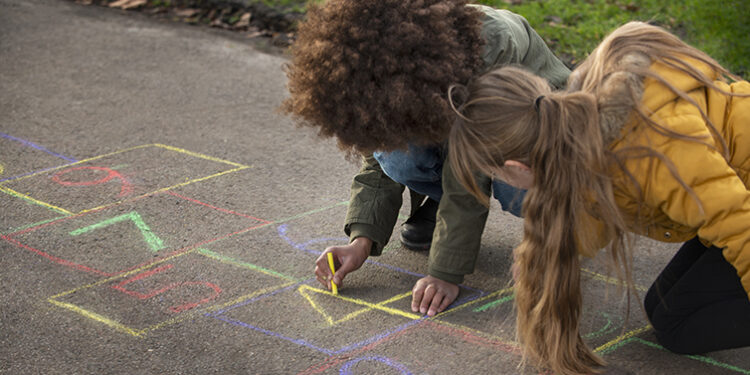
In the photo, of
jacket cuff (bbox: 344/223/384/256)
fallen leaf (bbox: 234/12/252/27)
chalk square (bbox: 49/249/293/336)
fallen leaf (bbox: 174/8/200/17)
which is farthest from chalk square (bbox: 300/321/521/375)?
fallen leaf (bbox: 174/8/200/17)

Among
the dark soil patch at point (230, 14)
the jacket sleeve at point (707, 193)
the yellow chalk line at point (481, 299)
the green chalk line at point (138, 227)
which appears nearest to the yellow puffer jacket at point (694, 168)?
the jacket sleeve at point (707, 193)

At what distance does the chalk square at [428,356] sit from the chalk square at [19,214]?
1327 mm

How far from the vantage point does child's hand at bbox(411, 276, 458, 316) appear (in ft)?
7.69

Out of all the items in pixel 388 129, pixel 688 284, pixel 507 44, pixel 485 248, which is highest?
pixel 507 44

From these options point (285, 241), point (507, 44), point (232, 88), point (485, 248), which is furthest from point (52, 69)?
point (507, 44)

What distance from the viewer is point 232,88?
436 centimetres

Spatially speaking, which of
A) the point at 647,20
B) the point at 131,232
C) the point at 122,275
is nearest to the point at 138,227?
the point at 131,232

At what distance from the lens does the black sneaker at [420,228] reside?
278cm

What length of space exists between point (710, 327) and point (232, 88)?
295 cm

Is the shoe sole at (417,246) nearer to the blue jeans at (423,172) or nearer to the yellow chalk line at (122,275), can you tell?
the blue jeans at (423,172)

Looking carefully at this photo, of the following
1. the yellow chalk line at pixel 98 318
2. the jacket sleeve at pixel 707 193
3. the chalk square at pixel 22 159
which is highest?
the jacket sleeve at pixel 707 193

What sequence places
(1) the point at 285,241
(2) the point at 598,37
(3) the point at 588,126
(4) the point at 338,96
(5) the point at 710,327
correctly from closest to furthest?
(3) the point at 588,126, (4) the point at 338,96, (5) the point at 710,327, (1) the point at 285,241, (2) the point at 598,37

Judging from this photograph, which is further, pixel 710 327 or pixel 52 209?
pixel 52 209

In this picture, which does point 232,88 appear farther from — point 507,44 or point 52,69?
point 507,44
